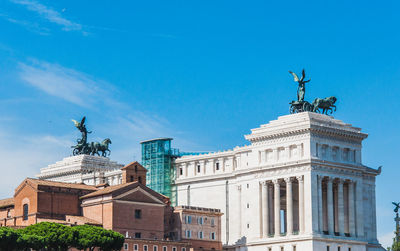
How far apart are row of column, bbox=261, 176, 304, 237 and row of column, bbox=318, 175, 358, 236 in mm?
2860

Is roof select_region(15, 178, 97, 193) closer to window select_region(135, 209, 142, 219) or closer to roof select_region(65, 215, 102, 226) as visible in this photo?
roof select_region(65, 215, 102, 226)

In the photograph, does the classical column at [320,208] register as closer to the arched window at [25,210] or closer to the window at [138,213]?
the window at [138,213]

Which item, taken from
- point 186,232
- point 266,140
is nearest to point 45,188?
point 186,232

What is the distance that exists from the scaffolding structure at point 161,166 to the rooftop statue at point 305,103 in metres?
29.0

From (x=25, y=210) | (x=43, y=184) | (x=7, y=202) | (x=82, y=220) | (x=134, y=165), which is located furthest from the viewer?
(x=134, y=165)

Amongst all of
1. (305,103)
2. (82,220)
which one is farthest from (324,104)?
(82,220)

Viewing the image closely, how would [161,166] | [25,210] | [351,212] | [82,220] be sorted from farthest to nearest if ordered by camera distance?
[161,166], [25,210], [351,212], [82,220]

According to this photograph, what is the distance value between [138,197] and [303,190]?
2535 cm

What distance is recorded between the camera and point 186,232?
15975 cm

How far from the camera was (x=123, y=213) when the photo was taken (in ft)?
505

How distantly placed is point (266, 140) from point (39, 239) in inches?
1659

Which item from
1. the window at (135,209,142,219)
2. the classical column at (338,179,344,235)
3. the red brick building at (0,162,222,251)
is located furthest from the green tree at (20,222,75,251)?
the classical column at (338,179,344,235)

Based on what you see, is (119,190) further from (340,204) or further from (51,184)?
(340,204)

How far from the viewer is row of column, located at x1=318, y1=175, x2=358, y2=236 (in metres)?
→ 154
